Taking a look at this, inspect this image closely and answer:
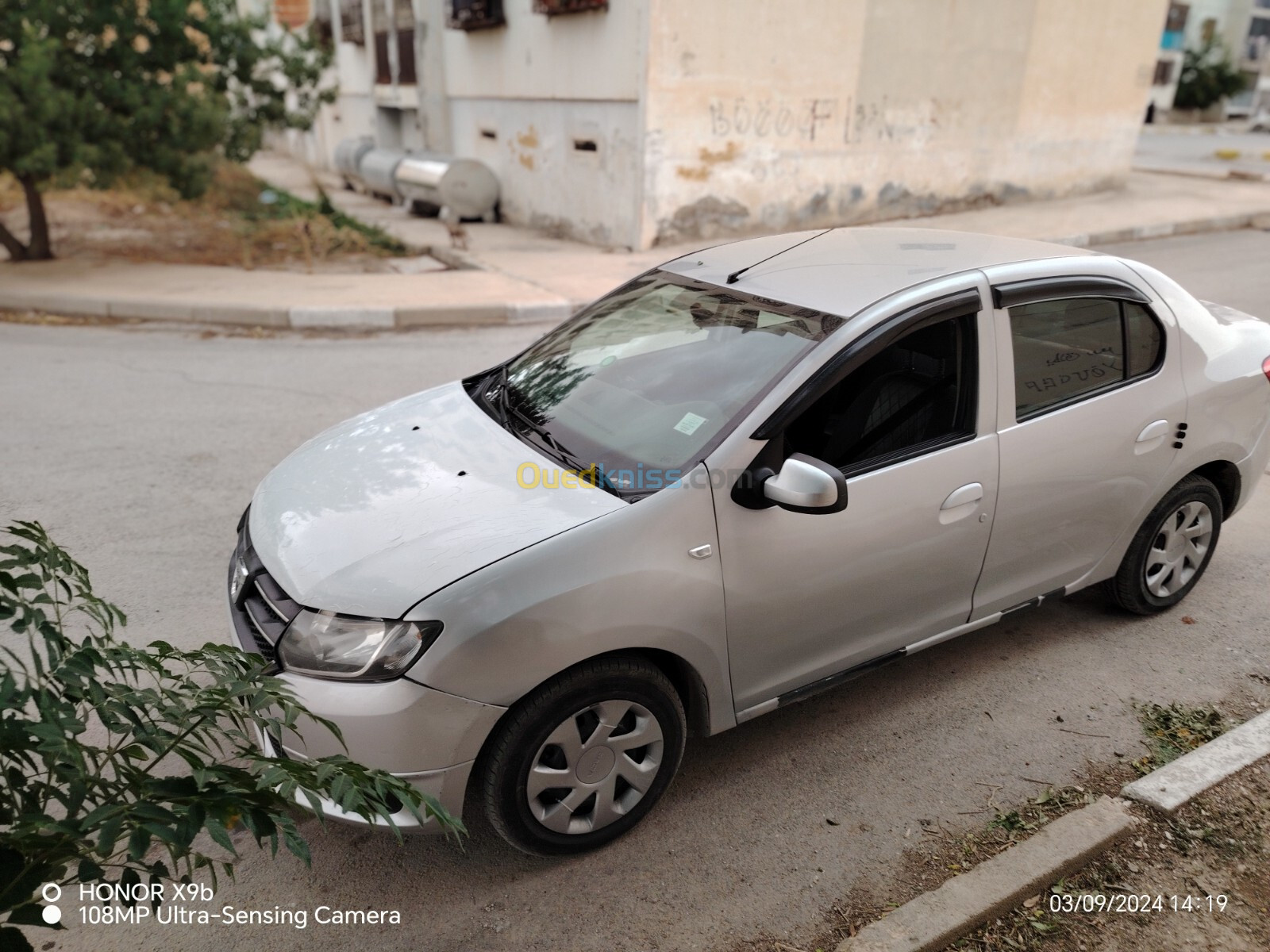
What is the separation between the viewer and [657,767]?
3.00 m

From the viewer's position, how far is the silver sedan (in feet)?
8.77

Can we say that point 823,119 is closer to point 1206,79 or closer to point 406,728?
point 406,728

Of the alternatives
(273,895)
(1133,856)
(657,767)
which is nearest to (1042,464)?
(1133,856)

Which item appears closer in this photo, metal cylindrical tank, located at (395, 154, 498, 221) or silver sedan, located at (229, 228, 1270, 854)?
silver sedan, located at (229, 228, 1270, 854)

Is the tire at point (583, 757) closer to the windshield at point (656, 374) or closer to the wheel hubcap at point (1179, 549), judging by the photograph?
the windshield at point (656, 374)

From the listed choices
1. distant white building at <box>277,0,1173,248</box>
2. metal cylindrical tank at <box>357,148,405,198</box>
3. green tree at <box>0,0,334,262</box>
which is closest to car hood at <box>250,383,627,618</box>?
green tree at <box>0,0,334,262</box>

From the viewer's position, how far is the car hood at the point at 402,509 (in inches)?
107

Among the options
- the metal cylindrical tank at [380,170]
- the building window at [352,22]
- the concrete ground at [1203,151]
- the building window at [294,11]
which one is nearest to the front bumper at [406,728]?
the metal cylindrical tank at [380,170]

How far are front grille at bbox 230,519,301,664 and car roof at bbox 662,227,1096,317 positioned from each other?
1938 millimetres

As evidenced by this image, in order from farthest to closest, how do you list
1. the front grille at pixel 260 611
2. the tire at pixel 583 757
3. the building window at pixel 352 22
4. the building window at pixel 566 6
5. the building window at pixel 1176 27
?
the building window at pixel 1176 27, the building window at pixel 352 22, the building window at pixel 566 6, the front grille at pixel 260 611, the tire at pixel 583 757

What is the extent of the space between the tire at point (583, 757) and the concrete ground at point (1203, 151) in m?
23.3

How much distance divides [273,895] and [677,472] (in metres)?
1.73

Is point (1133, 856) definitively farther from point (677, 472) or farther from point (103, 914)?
point (103, 914)

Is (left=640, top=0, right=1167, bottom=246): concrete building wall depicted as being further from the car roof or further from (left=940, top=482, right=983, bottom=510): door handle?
(left=940, top=482, right=983, bottom=510): door handle
